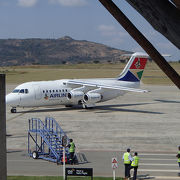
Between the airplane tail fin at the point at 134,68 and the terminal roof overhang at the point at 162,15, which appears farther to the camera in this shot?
the airplane tail fin at the point at 134,68

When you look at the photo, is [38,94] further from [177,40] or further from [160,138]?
[177,40]

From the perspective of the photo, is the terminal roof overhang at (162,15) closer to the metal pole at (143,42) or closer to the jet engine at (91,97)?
the metal pole at (143,42)

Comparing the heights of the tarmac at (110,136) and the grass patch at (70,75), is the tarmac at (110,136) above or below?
below

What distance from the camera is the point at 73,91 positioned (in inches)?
1401

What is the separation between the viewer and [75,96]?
35344 millimetres

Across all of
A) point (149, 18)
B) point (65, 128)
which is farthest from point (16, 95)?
point (149, 18)

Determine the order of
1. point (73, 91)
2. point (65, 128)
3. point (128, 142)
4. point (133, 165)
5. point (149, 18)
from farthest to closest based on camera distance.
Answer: point (73, 91)
point (65, 128)
point (128, 142)
point (133, 165)
point (149, 18)

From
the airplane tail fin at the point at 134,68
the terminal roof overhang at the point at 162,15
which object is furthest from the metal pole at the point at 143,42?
the airplane tail fin at the point at 134,68

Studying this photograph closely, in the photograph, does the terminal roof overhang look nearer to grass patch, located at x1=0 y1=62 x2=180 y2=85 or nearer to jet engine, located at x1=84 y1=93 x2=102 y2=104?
jet engine, located at x1=84 y1=93 x2=102 y2=104

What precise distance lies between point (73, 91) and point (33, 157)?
17002 millimetres

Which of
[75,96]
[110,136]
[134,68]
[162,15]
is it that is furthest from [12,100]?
[162,15]

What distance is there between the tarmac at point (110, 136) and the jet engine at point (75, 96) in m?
1.14

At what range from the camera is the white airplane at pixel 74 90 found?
3316cm

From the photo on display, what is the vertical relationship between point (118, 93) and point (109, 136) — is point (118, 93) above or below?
above
